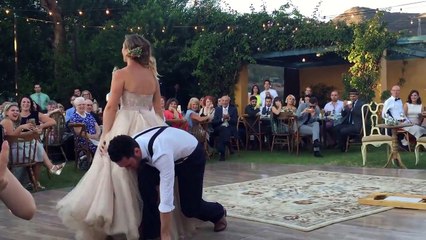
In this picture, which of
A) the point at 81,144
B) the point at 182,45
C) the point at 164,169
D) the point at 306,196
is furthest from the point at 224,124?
the point at 164,169

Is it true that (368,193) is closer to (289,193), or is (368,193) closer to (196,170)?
(289,193)

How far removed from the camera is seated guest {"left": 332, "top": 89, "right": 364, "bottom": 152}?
9.93 meters

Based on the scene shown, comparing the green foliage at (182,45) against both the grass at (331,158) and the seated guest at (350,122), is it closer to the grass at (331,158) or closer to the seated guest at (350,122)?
the seated guest at (350,122)

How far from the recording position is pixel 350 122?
10.1 metres

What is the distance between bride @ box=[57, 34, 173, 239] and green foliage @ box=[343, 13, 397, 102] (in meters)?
8.99

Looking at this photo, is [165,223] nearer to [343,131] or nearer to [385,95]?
[343,131]

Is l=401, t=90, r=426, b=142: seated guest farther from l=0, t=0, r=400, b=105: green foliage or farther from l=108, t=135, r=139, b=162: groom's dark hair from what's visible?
l=108, t=135, r=139, b=162: groom's dark hair

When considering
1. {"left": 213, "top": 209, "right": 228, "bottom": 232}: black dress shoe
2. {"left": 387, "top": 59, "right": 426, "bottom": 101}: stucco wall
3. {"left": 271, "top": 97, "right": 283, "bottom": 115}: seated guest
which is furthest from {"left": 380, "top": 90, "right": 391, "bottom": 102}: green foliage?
{"left": 213, "top": 209, "right": 228, "bottom": 232}: black dress shoe

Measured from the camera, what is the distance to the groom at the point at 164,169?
130 inches

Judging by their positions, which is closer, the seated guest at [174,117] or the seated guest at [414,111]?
the seated guest at [174,117]

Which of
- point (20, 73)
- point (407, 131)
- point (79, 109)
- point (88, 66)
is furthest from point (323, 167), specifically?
point (20, 73)

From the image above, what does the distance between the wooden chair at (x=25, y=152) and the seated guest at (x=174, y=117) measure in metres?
2.15

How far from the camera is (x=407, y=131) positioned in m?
9.23

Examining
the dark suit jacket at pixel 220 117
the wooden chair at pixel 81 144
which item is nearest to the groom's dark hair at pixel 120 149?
the wooden chair at pixel 81 144
